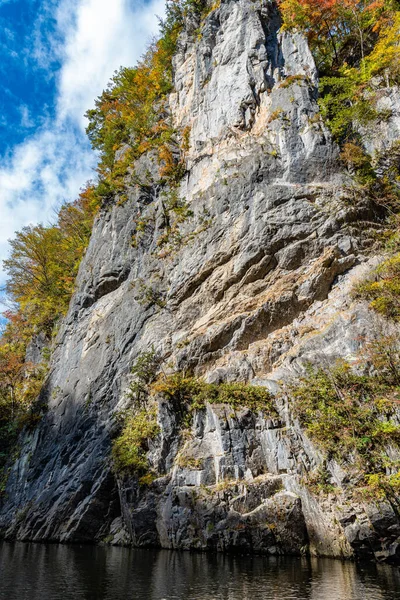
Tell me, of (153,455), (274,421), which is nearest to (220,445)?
(274,421)

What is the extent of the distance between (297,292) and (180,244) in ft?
22.4

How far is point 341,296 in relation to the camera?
46.8ft

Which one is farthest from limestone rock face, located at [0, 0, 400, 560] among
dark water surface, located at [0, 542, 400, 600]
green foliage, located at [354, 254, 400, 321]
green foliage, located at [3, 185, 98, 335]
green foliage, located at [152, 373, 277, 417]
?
green foliage, located at [3, 185, 98, 335]

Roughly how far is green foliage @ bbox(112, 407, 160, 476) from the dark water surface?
3.15 metres

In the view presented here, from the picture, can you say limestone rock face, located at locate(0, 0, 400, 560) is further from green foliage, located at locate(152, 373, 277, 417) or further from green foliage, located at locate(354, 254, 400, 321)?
Answer: green foliage, located at locate(354, 254, 400, 321)

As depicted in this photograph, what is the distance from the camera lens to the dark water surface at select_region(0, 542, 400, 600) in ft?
22.2

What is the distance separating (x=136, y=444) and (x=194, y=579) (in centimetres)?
704

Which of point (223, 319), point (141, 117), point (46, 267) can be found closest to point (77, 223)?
point (46, 267)

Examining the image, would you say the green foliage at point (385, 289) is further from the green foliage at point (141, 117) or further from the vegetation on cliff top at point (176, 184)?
the green foliage at point (141, 117)

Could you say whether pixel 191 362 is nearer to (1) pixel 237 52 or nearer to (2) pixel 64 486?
(2) pixel 64 486

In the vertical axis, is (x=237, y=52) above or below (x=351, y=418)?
above

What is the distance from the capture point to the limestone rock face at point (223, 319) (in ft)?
37.6

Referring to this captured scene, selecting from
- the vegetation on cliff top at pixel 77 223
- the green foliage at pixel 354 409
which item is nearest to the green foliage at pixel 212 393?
the green foliage at pixel 354 409

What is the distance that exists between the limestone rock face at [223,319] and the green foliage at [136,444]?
553mm
